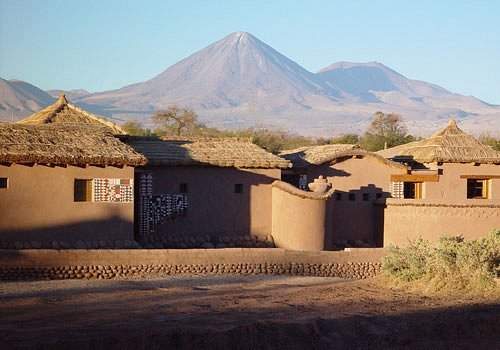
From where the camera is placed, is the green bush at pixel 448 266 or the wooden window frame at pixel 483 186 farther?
the wooden window frame at pixel 483 186

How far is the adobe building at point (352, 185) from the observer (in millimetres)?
29984

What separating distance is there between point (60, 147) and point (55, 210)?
163 cm

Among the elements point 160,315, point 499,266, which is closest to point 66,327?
point 160,315

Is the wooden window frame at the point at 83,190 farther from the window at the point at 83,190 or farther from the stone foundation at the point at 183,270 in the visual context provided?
the stone foundation at the point at 183,270

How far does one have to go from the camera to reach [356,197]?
100.0 ft

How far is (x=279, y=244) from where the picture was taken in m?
28.3

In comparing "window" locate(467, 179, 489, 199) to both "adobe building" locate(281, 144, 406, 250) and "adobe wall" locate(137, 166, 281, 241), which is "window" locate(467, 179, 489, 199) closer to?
"adobe building" locate(281, 144, 406, 250)

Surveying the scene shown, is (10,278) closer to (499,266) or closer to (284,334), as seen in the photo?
(284,334)

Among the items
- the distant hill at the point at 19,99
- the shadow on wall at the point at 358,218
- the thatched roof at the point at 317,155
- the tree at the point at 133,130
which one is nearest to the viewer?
the shadow on wall at the point at 358,218

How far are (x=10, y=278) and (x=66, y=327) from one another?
683 cm

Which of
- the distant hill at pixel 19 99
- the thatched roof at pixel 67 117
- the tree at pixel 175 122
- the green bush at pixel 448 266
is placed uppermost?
the distant hill at pixel 19 99

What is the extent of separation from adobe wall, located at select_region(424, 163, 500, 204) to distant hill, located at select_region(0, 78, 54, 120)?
272 feet

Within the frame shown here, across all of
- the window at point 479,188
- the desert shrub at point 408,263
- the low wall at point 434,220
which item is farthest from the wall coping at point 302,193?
the window at point 479,188

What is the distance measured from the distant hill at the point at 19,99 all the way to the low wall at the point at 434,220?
280 feet
